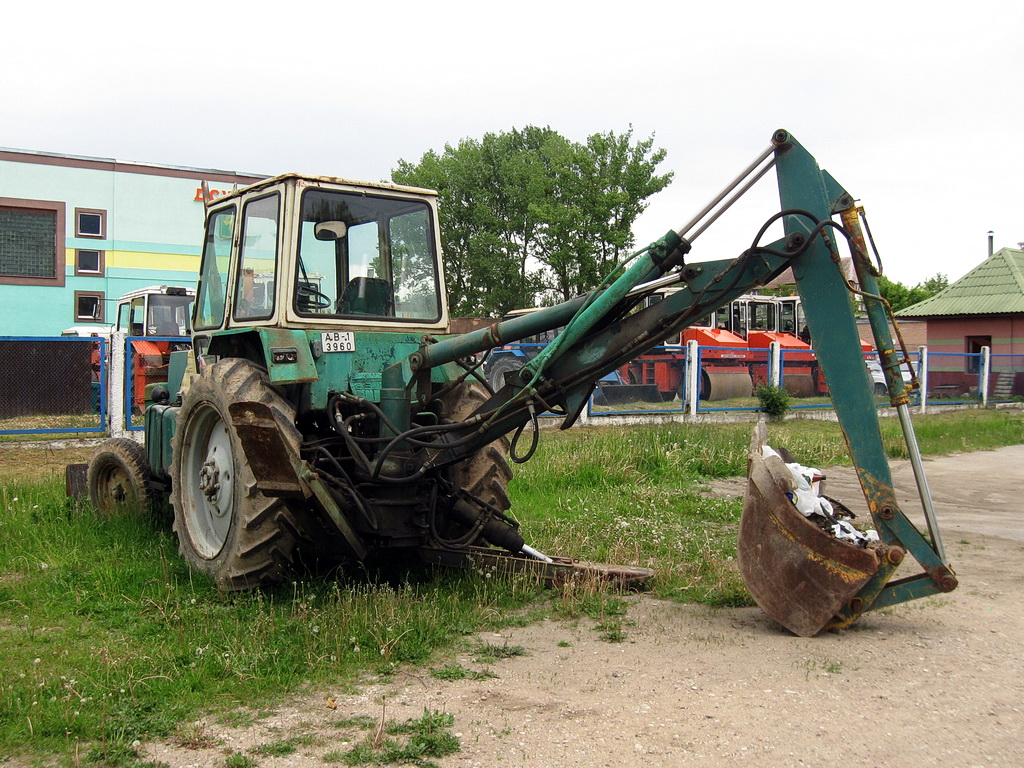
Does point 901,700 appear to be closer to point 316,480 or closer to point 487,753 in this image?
point 487,753

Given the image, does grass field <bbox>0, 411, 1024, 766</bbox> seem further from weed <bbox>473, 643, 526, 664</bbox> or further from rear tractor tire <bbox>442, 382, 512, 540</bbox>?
rear tractor tire <bbox>442, 382, 512, 540</bbox>

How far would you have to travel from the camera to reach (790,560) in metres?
5.09

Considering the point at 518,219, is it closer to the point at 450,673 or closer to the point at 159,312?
the point at 159,312

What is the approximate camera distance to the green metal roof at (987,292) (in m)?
34.6

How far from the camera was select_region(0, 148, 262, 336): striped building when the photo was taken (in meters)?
29.7

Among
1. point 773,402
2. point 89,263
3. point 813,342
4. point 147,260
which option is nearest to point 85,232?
point 89,263

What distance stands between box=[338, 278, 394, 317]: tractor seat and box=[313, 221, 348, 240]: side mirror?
0.31 meters

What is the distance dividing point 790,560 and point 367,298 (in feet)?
10.3

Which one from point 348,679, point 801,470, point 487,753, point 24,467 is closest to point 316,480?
point 348,679

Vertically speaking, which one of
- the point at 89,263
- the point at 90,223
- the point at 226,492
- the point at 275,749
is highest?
the point at 90,223

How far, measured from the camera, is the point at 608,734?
12.7 ft

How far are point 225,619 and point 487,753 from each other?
2174 mm

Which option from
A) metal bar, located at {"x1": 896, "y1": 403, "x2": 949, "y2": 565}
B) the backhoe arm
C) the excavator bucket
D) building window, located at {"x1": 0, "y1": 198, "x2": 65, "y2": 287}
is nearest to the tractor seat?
the backhoe arm

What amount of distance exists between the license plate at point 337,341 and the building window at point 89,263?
27849mm
